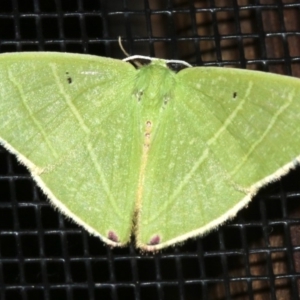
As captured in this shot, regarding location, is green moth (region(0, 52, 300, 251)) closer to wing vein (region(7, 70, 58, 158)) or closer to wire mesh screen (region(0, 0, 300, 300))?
wing vein (region(7, 70, 58, 158))

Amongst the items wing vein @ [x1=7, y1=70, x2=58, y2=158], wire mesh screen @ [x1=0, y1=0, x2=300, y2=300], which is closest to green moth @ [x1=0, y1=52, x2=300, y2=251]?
wing vein @ [x1=7, y1=70, x2=58, y2=158]

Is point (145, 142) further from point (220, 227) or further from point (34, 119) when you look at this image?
point (220, 227)

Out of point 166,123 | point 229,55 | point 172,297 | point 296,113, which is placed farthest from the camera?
point 172,297

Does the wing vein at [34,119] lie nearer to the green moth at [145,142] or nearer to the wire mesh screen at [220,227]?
the green moth at [145,142]

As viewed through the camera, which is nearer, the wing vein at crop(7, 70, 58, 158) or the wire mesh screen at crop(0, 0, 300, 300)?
the wing vein at crop(7, 70, 58, 158)

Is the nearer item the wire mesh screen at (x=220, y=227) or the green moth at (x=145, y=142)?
the green moth at (x=145, y=142)

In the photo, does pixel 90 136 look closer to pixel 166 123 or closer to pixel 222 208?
pixel 166 123

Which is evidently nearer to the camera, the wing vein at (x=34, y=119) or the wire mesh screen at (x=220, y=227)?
the wing vein at (x=34, y=119)

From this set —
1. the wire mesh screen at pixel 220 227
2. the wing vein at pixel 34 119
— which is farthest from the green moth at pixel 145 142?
the wire mesh screen at pixel 220 227

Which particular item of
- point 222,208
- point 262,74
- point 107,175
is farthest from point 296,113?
point 107,175
